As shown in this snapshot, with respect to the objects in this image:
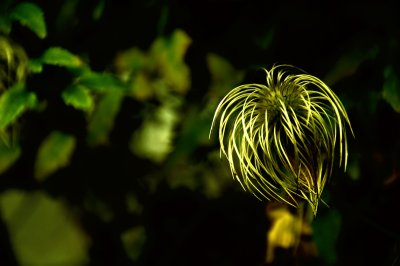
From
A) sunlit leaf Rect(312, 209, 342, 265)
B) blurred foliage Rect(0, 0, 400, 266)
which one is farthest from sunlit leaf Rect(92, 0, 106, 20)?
sunlit leaf Rect(312, 209, 342, 265)

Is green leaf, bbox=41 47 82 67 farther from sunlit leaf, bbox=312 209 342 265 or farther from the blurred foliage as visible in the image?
sunlit leaf, bbox=312 209 342 265

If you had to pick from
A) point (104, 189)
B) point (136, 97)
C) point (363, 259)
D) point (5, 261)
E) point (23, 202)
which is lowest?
point (5, 261)

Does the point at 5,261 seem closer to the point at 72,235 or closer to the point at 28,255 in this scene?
the point at 28,255

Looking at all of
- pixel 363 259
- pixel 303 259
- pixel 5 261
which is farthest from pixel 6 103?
pixel 363 259

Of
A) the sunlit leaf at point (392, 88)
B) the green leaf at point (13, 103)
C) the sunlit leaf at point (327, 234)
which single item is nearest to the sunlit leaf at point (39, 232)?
the green leaf at point (13, 103)

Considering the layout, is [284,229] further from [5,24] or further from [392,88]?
[5,24]

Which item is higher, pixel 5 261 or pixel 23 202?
pixel 23 202

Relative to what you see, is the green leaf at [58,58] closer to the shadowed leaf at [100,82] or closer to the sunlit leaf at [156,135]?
the shadowed leaf at [100,82]
